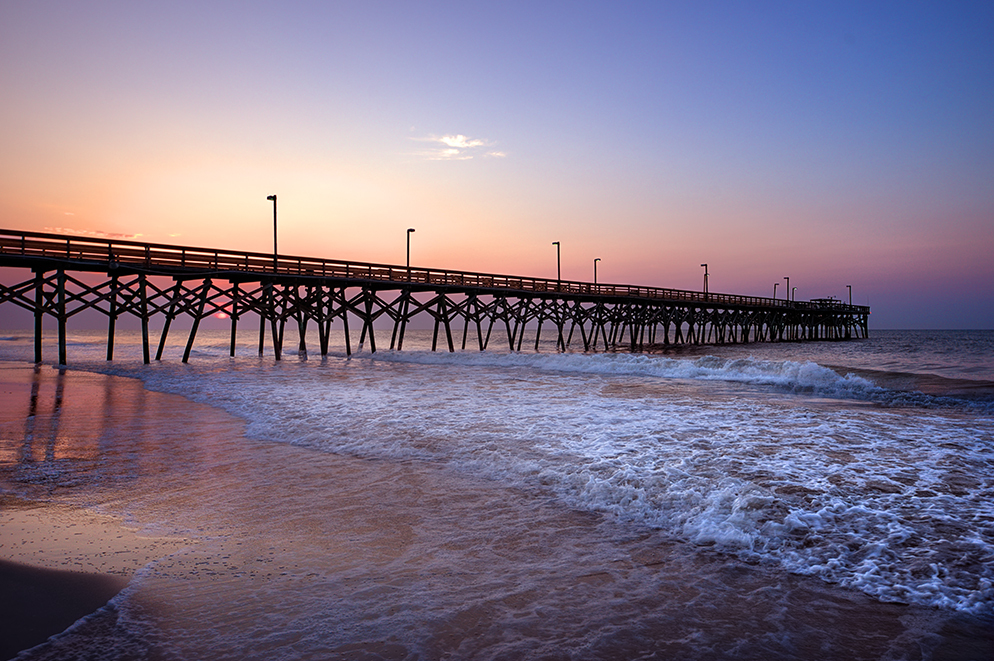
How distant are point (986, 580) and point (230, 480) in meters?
6.56

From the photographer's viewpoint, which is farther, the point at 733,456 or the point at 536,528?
the point at 733,456

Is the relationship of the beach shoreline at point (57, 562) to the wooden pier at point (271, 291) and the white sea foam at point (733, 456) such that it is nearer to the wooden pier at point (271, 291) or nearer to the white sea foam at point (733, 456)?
the white sea foam at point (733, 456)

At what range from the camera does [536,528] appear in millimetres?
4496

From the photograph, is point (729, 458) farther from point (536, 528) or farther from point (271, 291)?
point (271, 291)

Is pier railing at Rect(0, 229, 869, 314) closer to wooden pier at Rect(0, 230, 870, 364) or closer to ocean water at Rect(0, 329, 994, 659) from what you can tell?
wooden pier at Rect(0, 230, 870, 364)

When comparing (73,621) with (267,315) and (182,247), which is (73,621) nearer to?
(182,247)

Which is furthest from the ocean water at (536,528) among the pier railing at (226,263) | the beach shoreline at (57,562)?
the pier railing at (226,263)

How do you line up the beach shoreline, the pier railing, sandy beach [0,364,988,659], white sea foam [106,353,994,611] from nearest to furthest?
1. sandy beach [0,364,988,659]
2. the beach shoreline
3. white sea foam [106,353,994,611]
4. the pier railing

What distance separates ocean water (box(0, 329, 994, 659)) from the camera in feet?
9.42

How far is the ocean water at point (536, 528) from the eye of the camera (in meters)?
2.87

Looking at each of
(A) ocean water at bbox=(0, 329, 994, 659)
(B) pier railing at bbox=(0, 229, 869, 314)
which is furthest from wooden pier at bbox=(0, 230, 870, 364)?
(A) ocean water at bbox=(0, 329, 994, 659)

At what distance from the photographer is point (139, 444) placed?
7527 mm

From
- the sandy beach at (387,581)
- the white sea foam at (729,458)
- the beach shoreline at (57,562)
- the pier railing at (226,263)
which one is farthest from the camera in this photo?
the pier railing at (226,263)

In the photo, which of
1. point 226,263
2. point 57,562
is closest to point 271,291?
point 226,263
